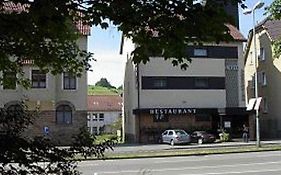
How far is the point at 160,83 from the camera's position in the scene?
4925 cm

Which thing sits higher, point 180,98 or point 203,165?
point 180,98

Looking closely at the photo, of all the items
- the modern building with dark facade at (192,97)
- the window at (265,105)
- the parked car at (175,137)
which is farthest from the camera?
the window at (265,105)

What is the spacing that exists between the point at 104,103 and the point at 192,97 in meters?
47.4

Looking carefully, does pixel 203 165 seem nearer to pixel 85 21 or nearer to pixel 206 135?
pixel 85 21

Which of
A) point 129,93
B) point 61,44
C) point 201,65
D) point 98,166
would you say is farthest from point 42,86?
point 61,44

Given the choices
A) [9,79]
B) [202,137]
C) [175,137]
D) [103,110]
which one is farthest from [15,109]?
[103,110]

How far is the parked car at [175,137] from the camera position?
43.4 m

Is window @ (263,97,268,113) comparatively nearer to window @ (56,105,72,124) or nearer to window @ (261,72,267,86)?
window @ (261,72,267,86)

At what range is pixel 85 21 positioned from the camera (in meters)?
4.51

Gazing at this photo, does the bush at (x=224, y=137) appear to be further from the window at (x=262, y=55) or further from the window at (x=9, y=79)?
the window at (x=9, y=79)

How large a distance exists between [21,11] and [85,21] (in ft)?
1.79

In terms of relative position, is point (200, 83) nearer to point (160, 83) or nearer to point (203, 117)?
point (203, 117)

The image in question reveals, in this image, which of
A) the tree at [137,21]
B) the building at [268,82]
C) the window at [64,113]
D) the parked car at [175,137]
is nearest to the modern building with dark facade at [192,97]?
the parked car at [175,137]

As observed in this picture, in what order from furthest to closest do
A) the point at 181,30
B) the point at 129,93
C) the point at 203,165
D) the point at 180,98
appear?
the point at 129,93 < the point at 180,98 < the point at 203,165 < the point at 181,30
